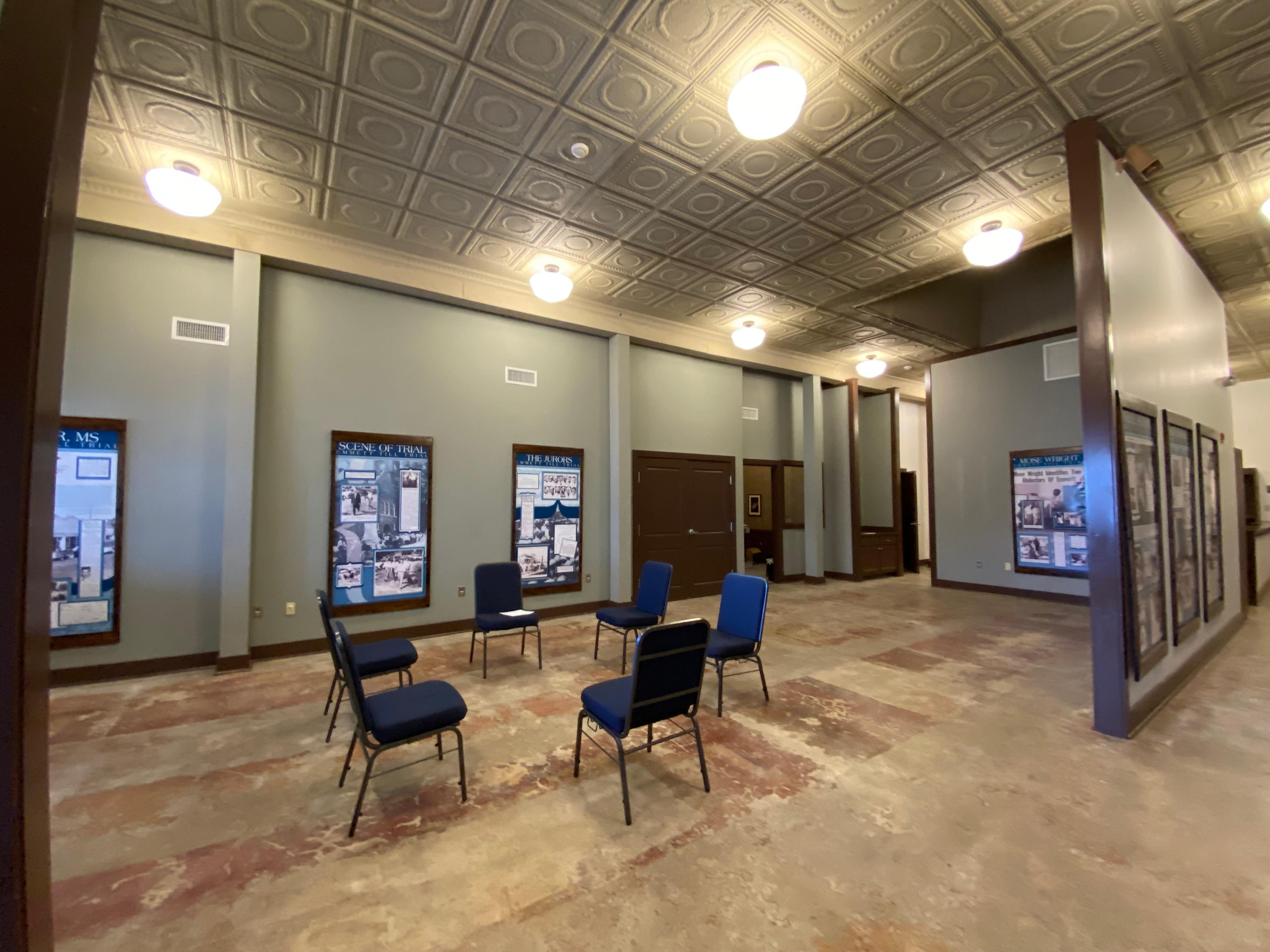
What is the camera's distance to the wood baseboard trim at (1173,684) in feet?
11.0

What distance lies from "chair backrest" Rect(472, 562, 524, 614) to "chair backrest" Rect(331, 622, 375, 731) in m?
2.19

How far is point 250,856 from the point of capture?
2.16 meters

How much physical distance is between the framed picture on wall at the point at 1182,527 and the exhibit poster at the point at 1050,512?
2.67m

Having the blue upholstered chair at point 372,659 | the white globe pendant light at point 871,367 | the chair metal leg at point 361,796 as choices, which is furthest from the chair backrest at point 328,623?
the white globe pendant light at point 871,367

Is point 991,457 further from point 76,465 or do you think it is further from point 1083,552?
point 76,465

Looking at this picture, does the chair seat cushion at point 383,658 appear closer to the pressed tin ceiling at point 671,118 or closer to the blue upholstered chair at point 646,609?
the blue upholstered chair at point 646,609

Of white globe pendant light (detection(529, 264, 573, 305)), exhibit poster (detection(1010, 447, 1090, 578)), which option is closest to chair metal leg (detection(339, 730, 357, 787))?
white globe pendant light (detection(529, 264, 573, 305))

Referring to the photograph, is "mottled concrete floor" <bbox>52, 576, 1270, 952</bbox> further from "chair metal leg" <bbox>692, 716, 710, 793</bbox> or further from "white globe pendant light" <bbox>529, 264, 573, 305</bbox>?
"white globe pendant light" <bbox>529, 264, 573, 305</bbox>

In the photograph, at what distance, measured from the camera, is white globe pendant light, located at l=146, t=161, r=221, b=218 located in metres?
3.60

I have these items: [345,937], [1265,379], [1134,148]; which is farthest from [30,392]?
[1265,379]

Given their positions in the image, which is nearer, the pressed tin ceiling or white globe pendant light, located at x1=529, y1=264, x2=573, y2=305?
the pressed tin ceiling

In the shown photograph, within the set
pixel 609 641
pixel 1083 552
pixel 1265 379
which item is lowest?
A: pixel 609 641

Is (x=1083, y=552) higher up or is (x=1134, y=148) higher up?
(x=1134, y=148)

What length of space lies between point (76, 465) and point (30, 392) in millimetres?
4501
